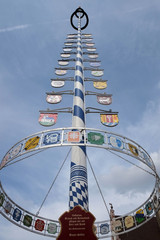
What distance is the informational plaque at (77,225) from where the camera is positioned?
4.44 meters

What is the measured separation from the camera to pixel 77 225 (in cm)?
462

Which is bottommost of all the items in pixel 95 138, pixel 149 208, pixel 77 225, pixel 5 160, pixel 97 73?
pixel 77 225

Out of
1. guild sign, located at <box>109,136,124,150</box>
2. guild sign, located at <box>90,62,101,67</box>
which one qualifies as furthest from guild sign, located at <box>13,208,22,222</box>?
guild sign, located at <box>90,62,101,67</box>

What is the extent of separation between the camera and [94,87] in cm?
1251

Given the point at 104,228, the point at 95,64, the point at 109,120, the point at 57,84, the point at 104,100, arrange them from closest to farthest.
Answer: the point at 104,228 → the point at 109,120 → the point at 104,100 → the point at 57,84 → the point at 95,64

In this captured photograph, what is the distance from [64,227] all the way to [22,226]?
6.98 feet

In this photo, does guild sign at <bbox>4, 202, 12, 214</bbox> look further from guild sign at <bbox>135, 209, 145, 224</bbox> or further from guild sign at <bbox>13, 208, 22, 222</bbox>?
guild sign at <bbox>135, 209, 145, 224</bbox>

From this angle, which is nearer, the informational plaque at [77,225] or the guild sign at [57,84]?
the informational plaque at [77,225]

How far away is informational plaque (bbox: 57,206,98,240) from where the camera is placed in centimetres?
444

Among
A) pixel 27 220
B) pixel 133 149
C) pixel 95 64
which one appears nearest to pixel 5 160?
pixel 27 220

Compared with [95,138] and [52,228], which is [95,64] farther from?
[52,228]

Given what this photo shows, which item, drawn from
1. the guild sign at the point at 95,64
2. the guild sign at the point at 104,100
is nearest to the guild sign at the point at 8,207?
the guild sign at the point at 104,100

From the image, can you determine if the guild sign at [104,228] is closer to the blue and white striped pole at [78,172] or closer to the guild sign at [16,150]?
the blue and white striped pole at [78,172]

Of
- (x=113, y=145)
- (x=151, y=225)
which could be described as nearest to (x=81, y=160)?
(x=113, y=145)
